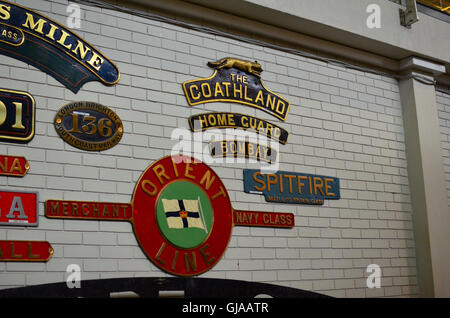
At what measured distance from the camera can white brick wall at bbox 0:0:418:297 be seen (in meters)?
4.99

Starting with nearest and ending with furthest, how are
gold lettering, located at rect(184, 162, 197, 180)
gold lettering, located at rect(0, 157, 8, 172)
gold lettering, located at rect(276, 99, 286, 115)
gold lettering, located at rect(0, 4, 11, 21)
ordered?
gold lettering, located at rect(0, 157, 8, 172)
gold lettering, located at rect(0, 4, 11, 21)
gold lettering, located at rect(184, 162, 197, 180)
gold lettering, located at rect(276, 99, 286, 115)

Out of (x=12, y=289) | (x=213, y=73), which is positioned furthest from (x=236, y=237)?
(x=12, y=289)

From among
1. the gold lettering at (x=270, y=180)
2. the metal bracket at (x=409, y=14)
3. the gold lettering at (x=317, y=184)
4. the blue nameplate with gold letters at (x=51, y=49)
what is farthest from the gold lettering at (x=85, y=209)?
the metal bracket at (x=409, y=14)

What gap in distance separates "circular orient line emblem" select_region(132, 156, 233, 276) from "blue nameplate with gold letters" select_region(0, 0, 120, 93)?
1024 millimetres

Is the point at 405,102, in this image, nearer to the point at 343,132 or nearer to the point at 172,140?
the point at 343,132

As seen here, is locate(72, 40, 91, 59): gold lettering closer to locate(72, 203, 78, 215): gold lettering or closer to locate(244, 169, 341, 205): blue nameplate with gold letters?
locate(72, 203, 78, 215): gold lettering

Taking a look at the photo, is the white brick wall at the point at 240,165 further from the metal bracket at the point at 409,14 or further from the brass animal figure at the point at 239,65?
the metal bracket at the point at 409,14

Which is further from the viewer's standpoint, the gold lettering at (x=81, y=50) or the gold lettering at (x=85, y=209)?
the gold lettering at (x=81, y=50)

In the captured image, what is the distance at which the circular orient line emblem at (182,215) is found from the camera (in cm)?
538

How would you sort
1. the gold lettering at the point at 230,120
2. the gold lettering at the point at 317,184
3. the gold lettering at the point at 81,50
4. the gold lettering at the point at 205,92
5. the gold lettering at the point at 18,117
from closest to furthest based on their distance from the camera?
the gold lettering at the point at 18,117 < the gold lettering at the point at 81,50 < the gold lettering at the point at 205,92 < the gold lettering at the point at 230,120 < the gold lettering at the point at 317,184

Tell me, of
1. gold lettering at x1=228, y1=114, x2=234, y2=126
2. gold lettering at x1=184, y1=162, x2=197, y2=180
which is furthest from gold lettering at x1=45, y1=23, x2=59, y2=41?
gold lettering at x1=228, y1=114, x2=234, y2=126

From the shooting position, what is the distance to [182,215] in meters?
5.61

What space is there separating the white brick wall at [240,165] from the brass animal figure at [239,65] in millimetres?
87

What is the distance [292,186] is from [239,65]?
1.43 m
